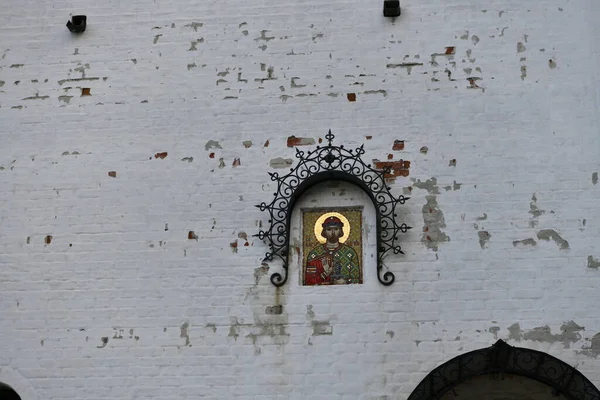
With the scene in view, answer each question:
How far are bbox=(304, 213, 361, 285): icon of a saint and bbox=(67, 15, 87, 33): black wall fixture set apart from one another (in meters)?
3.43

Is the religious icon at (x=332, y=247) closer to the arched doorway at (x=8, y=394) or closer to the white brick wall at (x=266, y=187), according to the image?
the white brick wall at (x=266, y=187)

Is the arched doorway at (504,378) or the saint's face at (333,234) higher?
the saint's face at (333,234)

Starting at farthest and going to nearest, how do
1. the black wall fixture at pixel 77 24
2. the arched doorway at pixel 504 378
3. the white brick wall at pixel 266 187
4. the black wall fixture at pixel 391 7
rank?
the black wall fixture at pixel 77 24 < the black wall fixture at pixel 391 7 < the white brick wall at pixel 266 187 < the arched doorway at pixel 504 378

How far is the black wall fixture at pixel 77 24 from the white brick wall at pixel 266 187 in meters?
0.09

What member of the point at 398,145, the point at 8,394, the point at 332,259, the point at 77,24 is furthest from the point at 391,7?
the point at 8,394

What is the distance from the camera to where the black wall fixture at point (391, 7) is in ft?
32.3

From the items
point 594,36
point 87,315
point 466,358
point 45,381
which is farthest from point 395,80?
point 45,381

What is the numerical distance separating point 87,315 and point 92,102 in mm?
2294

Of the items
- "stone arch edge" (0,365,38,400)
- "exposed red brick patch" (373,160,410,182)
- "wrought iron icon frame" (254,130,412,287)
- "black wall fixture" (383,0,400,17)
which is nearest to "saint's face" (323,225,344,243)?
"wrought iron icon frame" (254,130,412,287)

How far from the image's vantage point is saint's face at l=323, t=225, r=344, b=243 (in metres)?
9.11

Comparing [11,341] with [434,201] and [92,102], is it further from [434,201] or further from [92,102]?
[434,201]

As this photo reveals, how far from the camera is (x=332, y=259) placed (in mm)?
9016

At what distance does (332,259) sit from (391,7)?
2.79m

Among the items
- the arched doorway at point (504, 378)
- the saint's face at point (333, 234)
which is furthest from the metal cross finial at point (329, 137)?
the arched doorway at point (504, 378)
